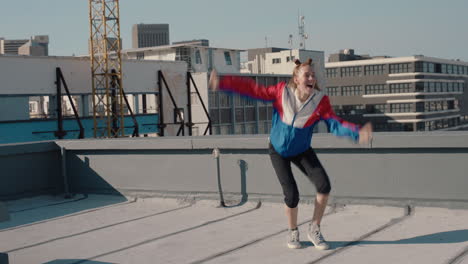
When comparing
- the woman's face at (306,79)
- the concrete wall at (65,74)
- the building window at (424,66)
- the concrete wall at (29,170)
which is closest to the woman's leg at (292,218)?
the woman's face at (306,79)

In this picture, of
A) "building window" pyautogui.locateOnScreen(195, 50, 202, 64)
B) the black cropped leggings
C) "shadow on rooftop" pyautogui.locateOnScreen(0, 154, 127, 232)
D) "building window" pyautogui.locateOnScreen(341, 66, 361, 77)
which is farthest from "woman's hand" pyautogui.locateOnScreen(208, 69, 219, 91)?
"building window" pyautogui.locateOnScreen(341, 66, 361, 77)

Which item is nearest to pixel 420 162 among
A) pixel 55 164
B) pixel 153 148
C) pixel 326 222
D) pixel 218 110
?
pixel 326 222

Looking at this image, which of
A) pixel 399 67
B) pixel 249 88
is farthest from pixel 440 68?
pixel 249 88

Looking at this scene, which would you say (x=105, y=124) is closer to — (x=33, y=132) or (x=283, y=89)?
(x=33, y=132)

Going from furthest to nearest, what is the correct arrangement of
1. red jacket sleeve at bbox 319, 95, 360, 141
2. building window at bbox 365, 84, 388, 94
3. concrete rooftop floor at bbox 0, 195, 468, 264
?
1. building window at bbox 365, 84, 388, 94
2. concrete rooftop floor at bbox 0, 195, 468, 264
3. red jacket sleeve at bbox 319, 95, 360, 141

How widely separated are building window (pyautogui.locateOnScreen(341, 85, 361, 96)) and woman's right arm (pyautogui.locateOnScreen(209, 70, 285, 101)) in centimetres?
10480

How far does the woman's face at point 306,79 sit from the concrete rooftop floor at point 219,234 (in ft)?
4.64

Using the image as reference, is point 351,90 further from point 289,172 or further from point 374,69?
point 289,172

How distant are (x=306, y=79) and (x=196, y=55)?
266 feet

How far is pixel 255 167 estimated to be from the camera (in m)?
8.21

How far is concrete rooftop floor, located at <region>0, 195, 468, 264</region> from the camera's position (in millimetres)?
5617

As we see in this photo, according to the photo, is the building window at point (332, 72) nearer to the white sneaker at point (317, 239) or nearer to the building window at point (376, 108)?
the building window at point (376, 108)

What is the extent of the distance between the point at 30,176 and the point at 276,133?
4929 millimetres

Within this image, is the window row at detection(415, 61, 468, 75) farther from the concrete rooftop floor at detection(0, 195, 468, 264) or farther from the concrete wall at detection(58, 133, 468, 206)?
the concrete rooftop floor at detection(0, 195, 468, 264)
